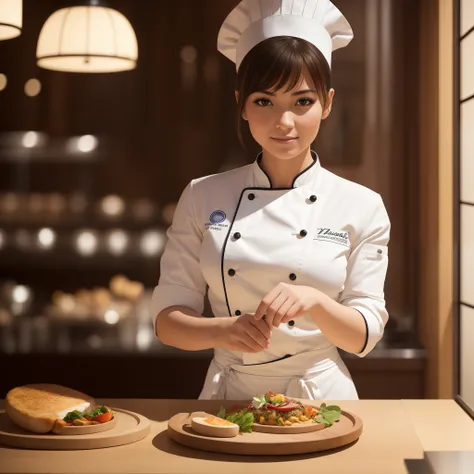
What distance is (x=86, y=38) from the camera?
312cm

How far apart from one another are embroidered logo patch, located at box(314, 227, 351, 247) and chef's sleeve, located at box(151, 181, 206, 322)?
0.92ft

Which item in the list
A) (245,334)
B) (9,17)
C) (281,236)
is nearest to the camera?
(245,334)

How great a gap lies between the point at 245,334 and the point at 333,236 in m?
0.36

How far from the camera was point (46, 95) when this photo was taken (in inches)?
160

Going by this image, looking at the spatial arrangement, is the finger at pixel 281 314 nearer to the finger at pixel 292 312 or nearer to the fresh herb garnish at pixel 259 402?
the finger at pixel 292 312

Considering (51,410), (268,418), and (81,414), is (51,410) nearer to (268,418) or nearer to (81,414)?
(81,414)

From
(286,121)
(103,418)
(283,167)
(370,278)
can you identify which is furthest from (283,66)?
(103,418)

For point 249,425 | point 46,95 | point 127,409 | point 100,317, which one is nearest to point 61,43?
point 46,95

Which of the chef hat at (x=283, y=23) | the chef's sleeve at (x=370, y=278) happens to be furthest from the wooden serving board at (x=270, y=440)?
Answer: the chef hat at (x=283, y=23)

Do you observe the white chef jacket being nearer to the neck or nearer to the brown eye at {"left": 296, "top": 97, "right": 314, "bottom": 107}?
the neck

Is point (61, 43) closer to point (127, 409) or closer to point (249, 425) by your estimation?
point (127, 409)

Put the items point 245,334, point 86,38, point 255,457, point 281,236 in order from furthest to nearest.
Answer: point 86,38 → point 281,236 → point 245,334 → point 255,457

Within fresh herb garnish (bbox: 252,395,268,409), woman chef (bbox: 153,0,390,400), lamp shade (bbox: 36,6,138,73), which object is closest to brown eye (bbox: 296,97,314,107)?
woman chef (bbox: 153,0,390,400)

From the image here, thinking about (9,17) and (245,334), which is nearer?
(245,334)
